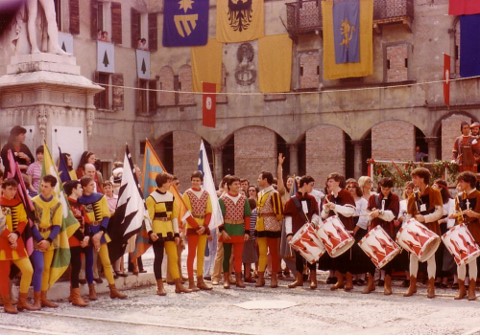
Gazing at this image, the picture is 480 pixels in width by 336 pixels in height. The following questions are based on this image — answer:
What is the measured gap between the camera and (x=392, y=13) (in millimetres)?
31859

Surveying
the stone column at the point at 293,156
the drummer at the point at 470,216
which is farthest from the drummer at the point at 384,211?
the stone column at the point at 293,156

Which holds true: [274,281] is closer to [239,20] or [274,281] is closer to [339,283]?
[339,283]

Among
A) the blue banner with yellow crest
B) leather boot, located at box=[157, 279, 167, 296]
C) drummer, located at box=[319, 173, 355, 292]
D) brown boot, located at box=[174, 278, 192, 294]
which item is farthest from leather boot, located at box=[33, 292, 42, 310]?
the blue banner with yellow crest

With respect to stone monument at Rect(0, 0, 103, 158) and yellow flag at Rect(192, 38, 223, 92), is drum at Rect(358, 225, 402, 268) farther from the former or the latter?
yellow flag at Rect(192, 38, 223, 92)

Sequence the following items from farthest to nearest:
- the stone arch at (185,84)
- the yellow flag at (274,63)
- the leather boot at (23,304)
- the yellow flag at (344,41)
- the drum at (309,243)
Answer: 1. the stone arch at (185,84)
2. the yellow flag at (274,63)
3. the yellow flag at (344,41)
4. the drum at (309,243)
5. the leather boot at (23,304)

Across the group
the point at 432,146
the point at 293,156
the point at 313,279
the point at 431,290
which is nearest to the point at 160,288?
the point at 313,279

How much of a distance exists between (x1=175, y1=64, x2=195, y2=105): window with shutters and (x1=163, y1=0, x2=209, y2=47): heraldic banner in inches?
41.6

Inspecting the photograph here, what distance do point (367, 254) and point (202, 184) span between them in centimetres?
279

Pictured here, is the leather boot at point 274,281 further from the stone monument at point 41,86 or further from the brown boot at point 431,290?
the stone monument at point 41,86

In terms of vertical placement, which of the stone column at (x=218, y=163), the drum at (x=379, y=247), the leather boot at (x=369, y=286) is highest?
the stone column at (x=218, y=163)

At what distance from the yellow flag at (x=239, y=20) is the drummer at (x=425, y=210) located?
2366cm

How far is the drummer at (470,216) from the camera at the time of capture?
1149 centimetres

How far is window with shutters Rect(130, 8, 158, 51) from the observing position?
36.9m

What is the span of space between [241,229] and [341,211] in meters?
1.56
